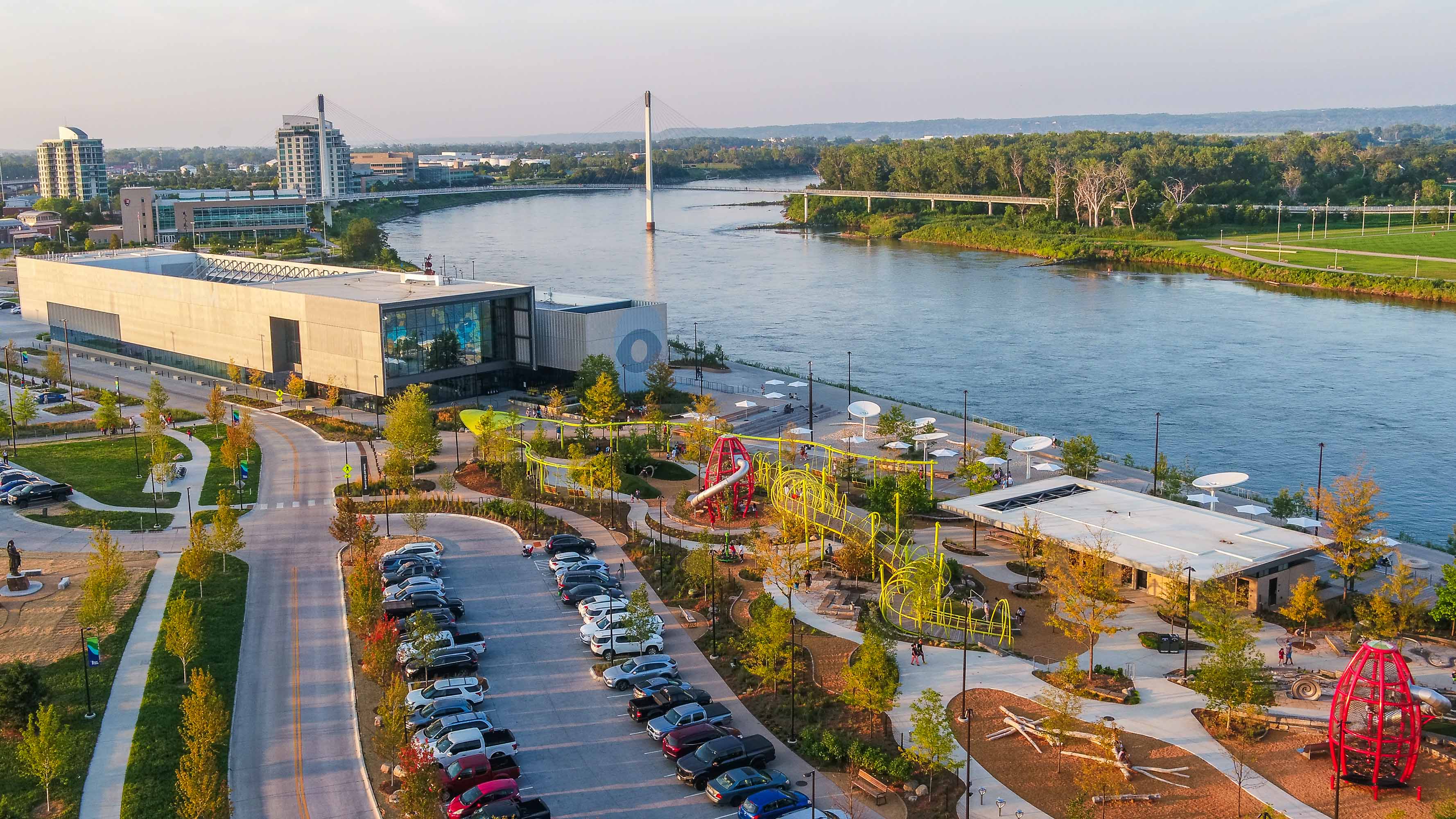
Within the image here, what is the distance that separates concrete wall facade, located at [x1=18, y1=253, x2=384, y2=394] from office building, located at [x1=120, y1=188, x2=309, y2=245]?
24.3 m

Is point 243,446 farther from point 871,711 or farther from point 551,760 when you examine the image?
point 871,711

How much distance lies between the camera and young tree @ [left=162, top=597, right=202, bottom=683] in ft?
43.3

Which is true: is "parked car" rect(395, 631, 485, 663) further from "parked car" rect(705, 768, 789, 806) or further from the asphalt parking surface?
"parked car" rect(705, 768, 789, 806)

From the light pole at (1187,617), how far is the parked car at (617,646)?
5704 mm

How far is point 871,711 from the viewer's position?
12719 millimetres

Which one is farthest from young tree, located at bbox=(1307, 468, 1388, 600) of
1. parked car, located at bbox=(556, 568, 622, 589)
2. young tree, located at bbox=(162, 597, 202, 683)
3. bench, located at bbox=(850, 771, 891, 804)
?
young tree, located at bbox=(162, 597, 202, 683)

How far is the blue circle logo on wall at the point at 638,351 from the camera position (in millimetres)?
28375

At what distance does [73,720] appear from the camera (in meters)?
12.6

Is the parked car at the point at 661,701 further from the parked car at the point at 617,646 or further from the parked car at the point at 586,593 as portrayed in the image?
the parked car at the point at 586,593

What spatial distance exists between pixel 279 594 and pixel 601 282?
36416mm

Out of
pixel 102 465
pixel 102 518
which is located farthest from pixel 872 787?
pixel 102 465

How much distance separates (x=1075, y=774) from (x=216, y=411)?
61.8 ft

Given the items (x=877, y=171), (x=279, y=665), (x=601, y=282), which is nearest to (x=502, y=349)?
(x=279, y=665)

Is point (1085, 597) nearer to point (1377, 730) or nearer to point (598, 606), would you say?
point (1377, 730)
